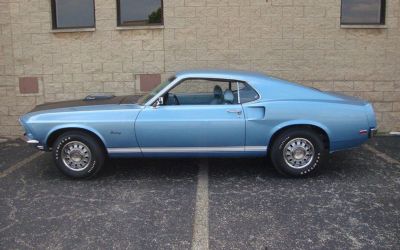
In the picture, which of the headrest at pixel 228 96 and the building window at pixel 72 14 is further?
the building window at pixel 72 14

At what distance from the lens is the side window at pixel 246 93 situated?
5566mm

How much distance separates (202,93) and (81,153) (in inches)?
69.6

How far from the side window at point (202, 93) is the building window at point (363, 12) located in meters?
3.84

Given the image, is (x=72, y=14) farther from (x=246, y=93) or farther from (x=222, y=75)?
(x=246, y=93)

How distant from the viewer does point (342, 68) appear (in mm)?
8359

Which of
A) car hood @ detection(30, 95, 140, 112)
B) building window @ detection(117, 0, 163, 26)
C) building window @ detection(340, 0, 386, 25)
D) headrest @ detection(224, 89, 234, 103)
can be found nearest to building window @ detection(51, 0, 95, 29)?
building window @ detection(117, 0, 163, 26)

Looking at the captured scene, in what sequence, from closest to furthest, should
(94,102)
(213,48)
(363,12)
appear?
(94,102)
(213,48)
(363,12)

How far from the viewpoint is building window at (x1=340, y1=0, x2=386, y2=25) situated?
8.44m

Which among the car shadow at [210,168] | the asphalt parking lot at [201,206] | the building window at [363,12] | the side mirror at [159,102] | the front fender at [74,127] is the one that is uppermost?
the building window at [363,12]

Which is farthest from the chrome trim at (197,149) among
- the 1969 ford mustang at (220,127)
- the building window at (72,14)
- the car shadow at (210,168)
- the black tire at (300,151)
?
the building window at (72,14)

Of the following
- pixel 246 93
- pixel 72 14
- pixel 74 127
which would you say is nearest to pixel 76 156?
pixel 74 127

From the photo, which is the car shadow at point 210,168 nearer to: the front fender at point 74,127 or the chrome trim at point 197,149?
the chrome trim at point 197,149

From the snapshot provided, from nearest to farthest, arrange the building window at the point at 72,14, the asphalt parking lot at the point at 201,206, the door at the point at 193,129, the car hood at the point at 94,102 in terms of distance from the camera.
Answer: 1. the asphalt parking lot at the point at 201,206
2. the door at the point at 193,129
3. the car hood at the point at 94,102
4. the building window at the point at 72,14

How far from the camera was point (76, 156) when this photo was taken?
562 centimetres
